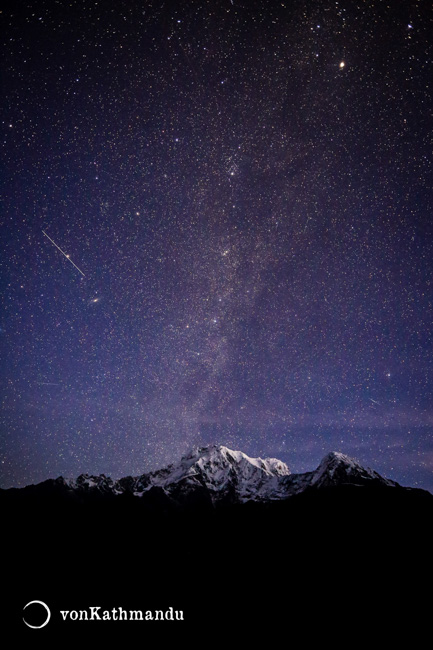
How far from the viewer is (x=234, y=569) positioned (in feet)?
207

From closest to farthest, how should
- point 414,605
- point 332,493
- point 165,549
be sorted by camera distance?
point 414,605, point 165,549, point 332,493

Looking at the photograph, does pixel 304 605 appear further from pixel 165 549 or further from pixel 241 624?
pixel 165 549

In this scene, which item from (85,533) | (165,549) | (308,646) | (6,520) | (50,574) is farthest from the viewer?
(6,520)

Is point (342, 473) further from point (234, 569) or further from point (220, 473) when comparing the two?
point (234, 569)

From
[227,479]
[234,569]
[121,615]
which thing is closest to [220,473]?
[227,479]

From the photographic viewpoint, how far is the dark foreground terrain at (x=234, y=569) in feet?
115

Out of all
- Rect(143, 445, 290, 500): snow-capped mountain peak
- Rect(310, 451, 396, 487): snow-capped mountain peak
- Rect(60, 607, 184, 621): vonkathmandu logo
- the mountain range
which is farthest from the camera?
Rect(143, 445, 290, 500): snow-capped mountain peak

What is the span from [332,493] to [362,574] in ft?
203

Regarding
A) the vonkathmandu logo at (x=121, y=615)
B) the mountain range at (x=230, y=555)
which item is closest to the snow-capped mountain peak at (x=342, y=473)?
the mountain range at (x=230, y=555)

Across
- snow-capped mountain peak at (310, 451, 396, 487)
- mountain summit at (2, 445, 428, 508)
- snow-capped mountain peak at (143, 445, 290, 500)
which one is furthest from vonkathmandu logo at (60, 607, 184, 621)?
snow-capped mountain peak at (143, 445, 290, 500)

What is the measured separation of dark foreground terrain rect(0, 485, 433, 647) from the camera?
3491cm

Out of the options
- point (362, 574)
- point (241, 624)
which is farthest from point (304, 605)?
point (362, 574)

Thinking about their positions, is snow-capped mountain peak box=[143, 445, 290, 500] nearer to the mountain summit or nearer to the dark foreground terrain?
the mountain summit

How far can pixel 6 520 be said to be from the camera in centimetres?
10356
